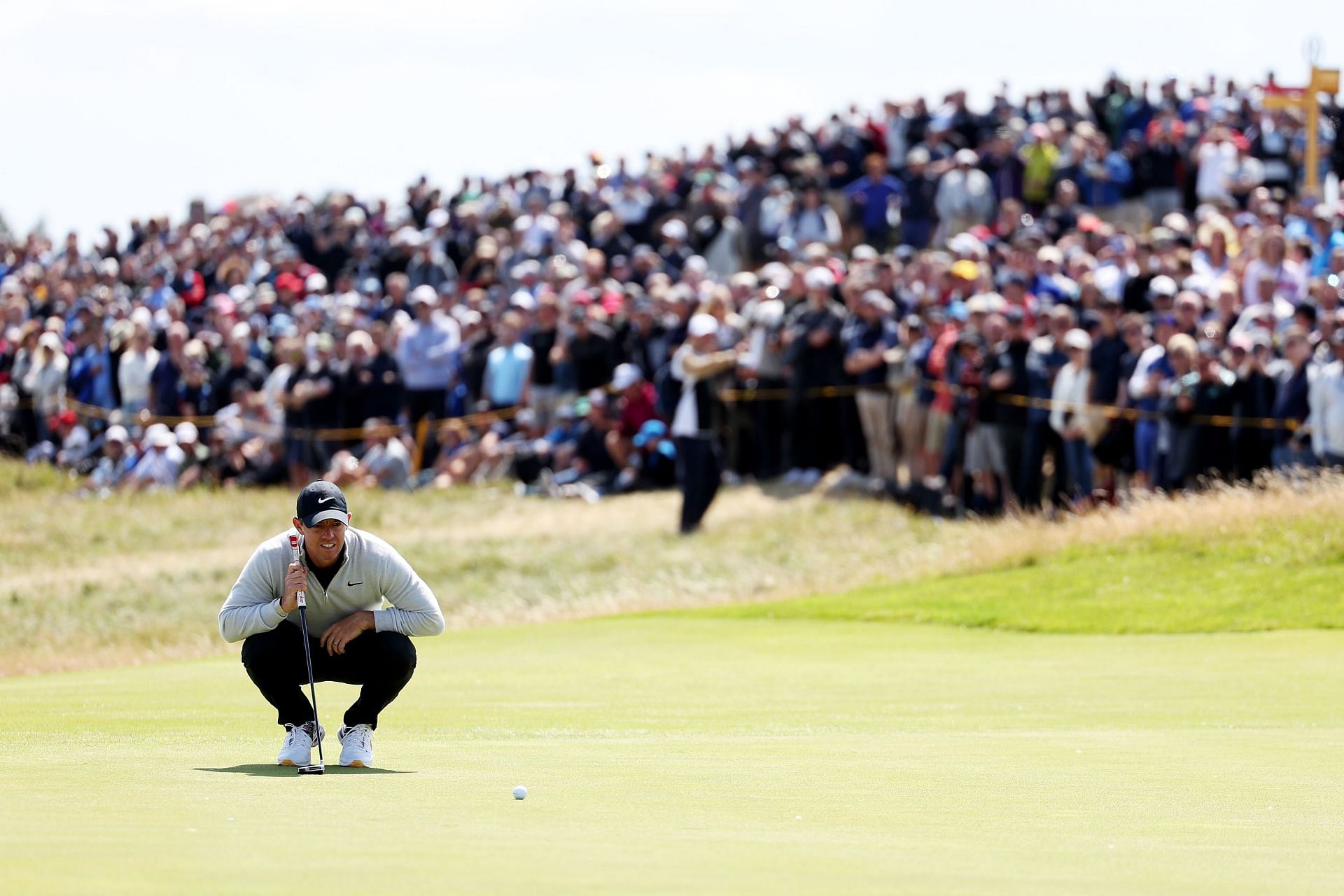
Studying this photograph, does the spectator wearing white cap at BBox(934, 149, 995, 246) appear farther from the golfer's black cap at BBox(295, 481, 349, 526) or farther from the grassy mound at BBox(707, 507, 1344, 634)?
the golfer's black cap at BBox(295, 481, 349, 526)

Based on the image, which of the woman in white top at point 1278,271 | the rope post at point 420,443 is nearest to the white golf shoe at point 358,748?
the woman in white top at point 1278,271

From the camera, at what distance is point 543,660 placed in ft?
53.8

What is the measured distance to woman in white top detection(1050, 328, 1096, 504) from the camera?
69.2 feet

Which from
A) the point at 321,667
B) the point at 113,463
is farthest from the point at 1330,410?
the point at 113,463

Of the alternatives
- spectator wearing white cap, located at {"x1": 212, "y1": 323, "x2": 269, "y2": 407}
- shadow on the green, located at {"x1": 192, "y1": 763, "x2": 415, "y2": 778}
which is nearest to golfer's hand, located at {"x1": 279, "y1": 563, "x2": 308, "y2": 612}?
shadow on the green, located at {"x1": 192, "y1": 763, "x2": 415, "y2": 778}

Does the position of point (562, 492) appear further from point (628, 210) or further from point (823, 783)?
point (823, 783)

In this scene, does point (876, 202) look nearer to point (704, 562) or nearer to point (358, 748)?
point (704, 562)

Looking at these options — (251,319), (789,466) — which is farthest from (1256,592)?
(251,319)

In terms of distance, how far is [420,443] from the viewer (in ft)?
94.8

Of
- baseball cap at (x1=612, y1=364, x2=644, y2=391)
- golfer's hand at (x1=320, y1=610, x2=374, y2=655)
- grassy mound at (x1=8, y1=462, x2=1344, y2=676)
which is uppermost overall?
golfer's hand at (x1=320, y1=610, x2=374, y2=655)

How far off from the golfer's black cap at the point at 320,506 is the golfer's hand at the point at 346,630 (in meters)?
0.42

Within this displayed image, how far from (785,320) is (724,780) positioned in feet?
54.3

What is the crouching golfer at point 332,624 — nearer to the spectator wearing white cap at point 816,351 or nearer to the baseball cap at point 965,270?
the baseball cap at point 965,270

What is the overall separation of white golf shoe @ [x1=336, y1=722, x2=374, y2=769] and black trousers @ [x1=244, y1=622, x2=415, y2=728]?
64mm
